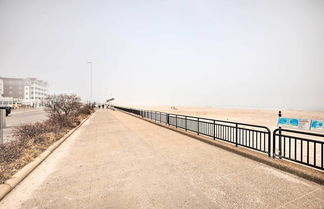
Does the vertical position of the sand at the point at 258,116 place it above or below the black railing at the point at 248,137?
below

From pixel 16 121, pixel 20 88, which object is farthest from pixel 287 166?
pixel 20 88

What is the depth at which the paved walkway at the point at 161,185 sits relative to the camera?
3.54m

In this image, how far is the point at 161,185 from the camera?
14.0ft

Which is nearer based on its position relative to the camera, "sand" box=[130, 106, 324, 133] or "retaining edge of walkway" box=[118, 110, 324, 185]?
"retaining edge of walkway" box=[118, 110, 324, 185]

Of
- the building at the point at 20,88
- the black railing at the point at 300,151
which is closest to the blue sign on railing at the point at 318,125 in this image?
the black railing at the point at 300,151

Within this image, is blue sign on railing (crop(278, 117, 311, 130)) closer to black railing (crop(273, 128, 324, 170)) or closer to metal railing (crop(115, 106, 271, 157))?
black railing (crop(273, 128, 324, 170))

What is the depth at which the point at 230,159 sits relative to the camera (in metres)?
6.23

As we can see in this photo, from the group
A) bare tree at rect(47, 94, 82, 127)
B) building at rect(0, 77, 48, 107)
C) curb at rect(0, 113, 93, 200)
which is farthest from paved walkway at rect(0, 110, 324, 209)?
building at rect(0, 77, 48, 107)

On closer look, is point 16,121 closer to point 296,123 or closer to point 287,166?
point 287,166

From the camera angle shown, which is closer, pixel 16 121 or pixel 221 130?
pixel 221 130

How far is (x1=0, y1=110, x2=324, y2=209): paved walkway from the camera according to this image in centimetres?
354

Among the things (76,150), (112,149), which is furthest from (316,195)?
(76,150)

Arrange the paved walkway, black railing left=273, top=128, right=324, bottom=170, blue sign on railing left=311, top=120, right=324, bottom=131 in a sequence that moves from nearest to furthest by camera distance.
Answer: the paved walkway → black railing left=273, top=128, right=324, bottom=170 → blue sign on railing left=311, top=120, right=324, bottom=131

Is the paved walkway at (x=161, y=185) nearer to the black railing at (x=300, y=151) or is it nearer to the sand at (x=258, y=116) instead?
the black railing at (x=300, y=151)
